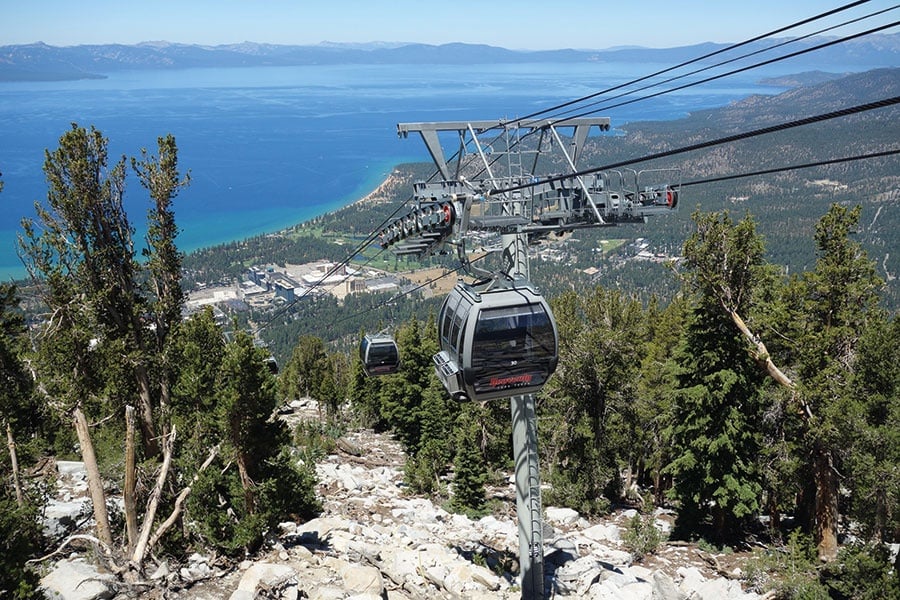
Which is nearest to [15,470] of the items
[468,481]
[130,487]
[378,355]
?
[130,487]

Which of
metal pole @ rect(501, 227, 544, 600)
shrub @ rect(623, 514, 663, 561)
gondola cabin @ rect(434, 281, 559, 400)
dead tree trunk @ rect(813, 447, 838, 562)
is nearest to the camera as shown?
gondola cabin @ rect(434, 281, 559, 400)

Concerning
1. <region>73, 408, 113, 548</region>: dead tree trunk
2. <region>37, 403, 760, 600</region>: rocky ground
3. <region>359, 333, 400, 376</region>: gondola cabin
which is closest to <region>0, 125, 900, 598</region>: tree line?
<region>73, 408, 113, 548</region>: dead tree trunk

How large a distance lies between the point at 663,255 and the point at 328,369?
144440 mm

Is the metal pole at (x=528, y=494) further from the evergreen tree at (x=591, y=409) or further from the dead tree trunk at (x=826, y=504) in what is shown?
the dead tree trunk at (x=826, y=504)

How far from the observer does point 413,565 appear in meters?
14.2

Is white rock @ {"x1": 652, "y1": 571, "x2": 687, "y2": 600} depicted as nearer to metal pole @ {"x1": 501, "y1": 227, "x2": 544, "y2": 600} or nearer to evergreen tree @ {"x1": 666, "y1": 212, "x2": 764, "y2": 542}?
metal pole @ {"x1": 501, "y1": 227, "x2": 544, "y2": 600}

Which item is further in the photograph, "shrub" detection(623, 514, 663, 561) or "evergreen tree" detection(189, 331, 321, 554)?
"shrub" detection(623, 514, 663, 561)

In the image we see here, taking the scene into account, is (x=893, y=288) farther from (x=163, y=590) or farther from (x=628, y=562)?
(x=163, y=590)

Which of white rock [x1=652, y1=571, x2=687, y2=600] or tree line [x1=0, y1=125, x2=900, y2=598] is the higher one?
tree line [x1=0, y1=125, x2=900, y2=598]

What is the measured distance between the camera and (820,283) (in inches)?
670

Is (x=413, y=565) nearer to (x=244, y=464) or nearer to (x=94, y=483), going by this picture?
(x=244, y=464)

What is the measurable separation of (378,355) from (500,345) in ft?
34.8

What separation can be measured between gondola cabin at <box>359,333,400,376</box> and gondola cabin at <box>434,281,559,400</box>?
32.4ft

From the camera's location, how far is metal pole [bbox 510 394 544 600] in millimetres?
12555
